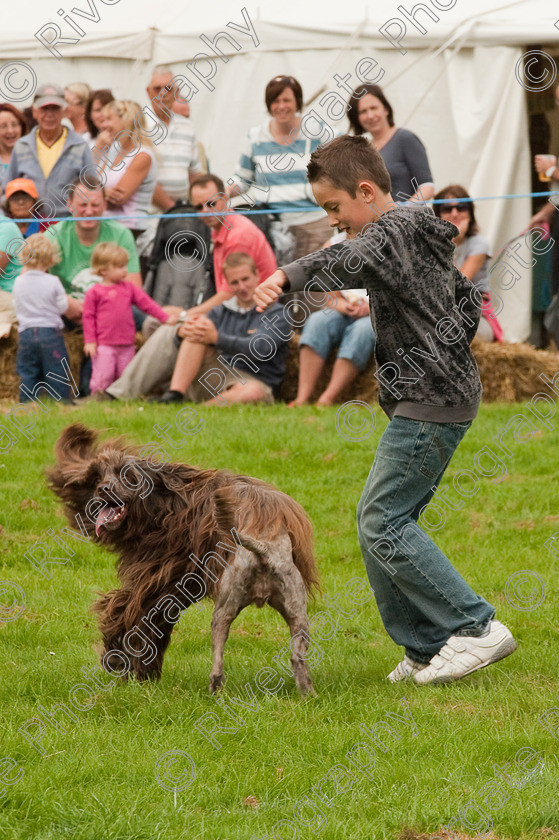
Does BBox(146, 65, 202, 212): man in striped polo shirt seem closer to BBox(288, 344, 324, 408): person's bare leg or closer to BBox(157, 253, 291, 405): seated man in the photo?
BBox(157, 253, 291, 405): seated man

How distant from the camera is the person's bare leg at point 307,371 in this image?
34.8 ft

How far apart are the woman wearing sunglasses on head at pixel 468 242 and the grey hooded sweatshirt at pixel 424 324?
601cm

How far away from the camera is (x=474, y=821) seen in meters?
3.85

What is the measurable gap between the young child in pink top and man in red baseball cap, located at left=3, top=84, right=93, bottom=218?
3.87ft

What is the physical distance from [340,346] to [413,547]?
585 centimetres

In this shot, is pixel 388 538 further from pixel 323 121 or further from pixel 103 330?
pixel 323 121

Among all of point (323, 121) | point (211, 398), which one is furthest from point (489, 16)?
point (211, 398)

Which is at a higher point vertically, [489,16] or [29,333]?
[489,16]

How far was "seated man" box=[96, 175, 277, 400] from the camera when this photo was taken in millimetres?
10664

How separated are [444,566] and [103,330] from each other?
6.51 metres

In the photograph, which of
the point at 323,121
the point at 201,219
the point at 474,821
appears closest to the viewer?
the point at 474,821

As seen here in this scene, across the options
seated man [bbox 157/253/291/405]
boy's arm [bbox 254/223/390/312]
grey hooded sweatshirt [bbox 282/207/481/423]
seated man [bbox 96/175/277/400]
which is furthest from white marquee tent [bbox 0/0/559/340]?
boy's arm [bbox 254/223/390/312]

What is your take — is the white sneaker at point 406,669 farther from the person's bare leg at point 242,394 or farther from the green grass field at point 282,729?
the person's bare leg at point 242,394

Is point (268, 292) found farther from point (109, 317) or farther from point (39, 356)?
point (39, 356)
